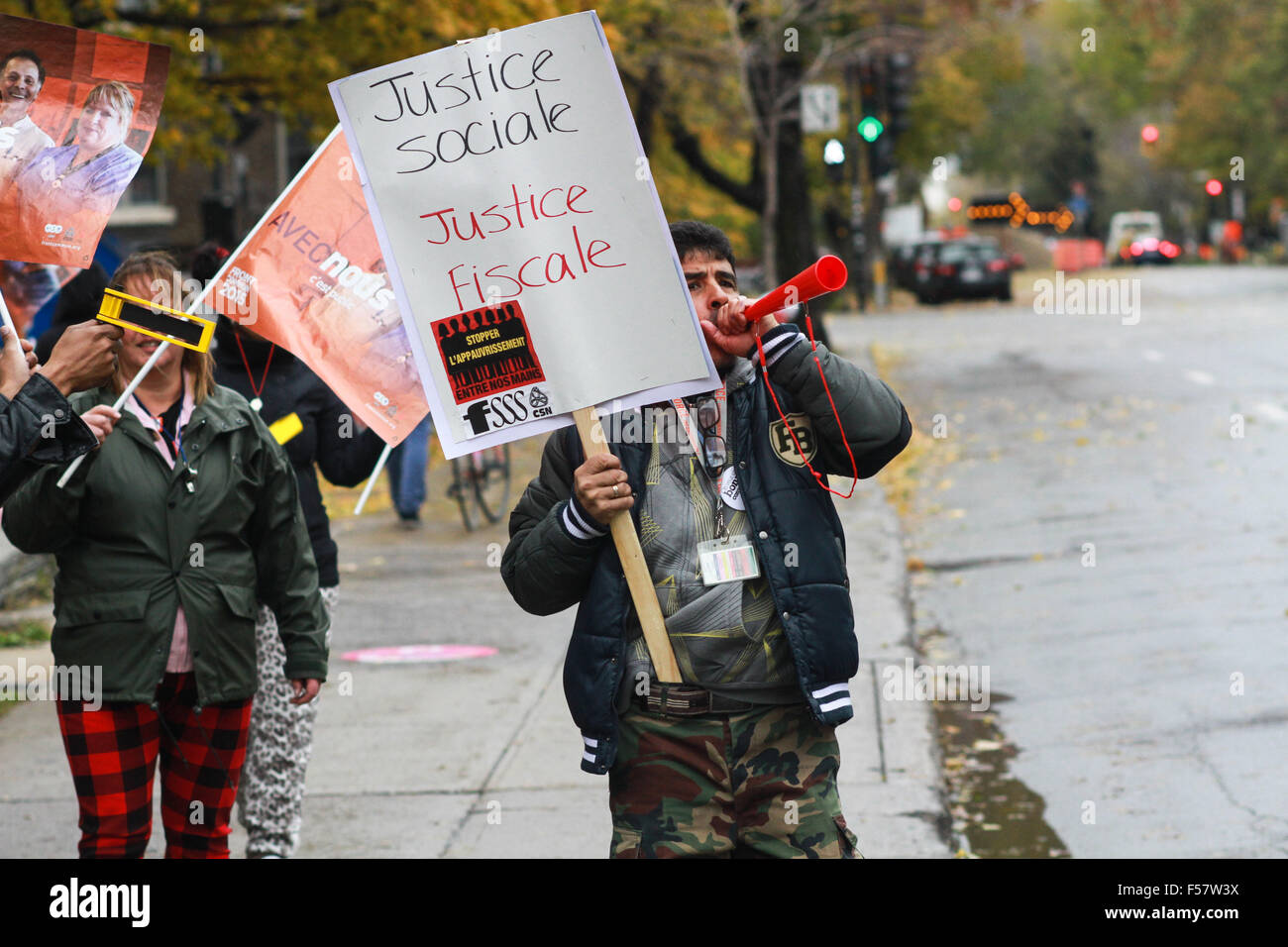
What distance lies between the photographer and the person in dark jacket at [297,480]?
17.1ft

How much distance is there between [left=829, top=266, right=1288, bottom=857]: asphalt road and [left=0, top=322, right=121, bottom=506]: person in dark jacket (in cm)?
351

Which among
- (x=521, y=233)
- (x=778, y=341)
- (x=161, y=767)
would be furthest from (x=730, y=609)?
(x=161, y=767)

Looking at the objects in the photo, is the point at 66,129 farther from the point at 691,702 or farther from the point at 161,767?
the point at 691,702

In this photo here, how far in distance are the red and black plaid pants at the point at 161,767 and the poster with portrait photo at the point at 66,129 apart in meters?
1.15

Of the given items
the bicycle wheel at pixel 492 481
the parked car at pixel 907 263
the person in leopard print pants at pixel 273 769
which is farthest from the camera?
the parked car at pixel 907 263

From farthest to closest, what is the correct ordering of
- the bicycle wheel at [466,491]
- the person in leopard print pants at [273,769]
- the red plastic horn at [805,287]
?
the bicycle wheel at [466,491], the person in leopard print pants at [273,769], the red plastic horn at [805,287]

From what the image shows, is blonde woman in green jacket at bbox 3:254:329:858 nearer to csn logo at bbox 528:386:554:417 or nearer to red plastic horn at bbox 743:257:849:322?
csn logo at bbox 528:386:554:417


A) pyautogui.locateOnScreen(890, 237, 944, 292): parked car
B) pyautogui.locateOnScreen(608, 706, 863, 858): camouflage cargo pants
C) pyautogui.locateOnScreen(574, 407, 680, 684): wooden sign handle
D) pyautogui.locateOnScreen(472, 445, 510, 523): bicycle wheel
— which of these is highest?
pyautogui.locateOnScreen(574, 407, 680, 684): wooden sign handle

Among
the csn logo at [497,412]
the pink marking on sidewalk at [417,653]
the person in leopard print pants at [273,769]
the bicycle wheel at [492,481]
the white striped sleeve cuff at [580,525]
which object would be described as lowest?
the bicycle wheel at [492,481]

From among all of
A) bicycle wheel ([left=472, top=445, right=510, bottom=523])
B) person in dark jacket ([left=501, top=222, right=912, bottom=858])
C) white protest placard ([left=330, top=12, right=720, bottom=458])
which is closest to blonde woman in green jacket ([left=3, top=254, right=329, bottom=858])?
white protest placard ([left=330, top=12, right=720, bottom=458])

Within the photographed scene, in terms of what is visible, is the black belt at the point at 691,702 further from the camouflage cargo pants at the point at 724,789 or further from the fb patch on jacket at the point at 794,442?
the fb patch on jacket at the point at 794,442

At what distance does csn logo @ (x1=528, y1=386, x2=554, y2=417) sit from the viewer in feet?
11.7

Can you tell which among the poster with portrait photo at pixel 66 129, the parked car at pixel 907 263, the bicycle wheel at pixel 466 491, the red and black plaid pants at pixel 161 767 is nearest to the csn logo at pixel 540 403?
the poster with portrait photo at pixel 66 129
